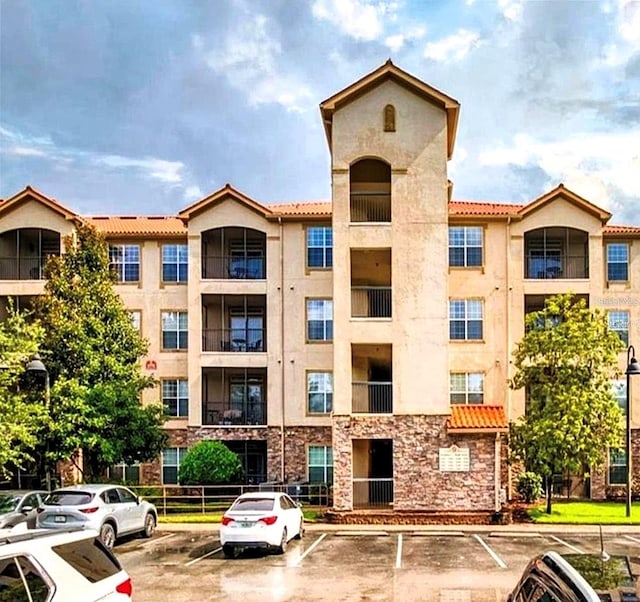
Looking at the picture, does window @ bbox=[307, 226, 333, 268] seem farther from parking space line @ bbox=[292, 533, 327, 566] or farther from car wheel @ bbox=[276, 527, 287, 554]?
car wheel @ bbox=[276, 527, 287, 554]

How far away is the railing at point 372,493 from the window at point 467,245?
9.41 meters

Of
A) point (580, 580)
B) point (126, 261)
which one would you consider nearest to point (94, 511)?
point (126, 261)

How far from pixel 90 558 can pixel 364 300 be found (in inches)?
844

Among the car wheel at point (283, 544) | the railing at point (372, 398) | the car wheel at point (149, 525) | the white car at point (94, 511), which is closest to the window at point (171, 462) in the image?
the railing at point (372, 398)

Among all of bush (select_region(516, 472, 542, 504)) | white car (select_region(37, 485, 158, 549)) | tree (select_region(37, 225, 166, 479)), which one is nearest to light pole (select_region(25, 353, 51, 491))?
tree (select_region(37, 225, 166, 479))

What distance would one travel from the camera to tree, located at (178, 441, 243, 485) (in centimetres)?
2969

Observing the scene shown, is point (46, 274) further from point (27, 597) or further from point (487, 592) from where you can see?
point (27, 597)

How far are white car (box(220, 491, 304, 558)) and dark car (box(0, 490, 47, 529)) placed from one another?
17.5 feet

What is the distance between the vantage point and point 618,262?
32906 mm

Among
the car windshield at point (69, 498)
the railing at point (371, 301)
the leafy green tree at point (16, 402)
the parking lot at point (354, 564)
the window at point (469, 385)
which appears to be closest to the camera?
the parking lot at point (354, 564)

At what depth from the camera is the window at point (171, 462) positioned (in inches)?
1336

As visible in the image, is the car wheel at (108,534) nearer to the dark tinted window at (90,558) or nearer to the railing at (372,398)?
the railing at (372,398)

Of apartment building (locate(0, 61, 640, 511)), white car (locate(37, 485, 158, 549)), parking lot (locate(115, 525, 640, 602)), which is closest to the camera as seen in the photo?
parking lot (locate(115, 525, 640, 602))

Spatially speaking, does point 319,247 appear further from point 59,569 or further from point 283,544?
point 59,569
